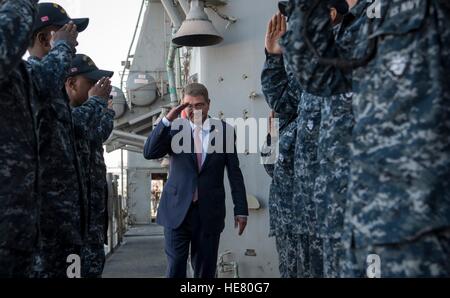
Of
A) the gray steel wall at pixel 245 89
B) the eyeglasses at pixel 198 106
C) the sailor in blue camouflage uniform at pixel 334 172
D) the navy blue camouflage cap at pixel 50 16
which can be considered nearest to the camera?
the sailor in blue camouflage uniform at pixel 334 172

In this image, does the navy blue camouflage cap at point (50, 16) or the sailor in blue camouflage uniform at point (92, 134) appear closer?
the navy blue camouflage cap at point (50, 16)

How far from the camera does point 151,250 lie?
378 inches

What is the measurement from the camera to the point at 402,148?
1598mm

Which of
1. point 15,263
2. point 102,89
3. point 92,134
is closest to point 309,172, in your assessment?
point 15,263

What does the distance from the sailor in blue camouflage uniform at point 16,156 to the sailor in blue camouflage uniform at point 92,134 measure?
1.30 meters

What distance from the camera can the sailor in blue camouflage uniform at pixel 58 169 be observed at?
2.69 metres

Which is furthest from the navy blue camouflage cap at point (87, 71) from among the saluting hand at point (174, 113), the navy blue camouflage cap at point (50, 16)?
the navy blue camouflage cap at point (50, 16)

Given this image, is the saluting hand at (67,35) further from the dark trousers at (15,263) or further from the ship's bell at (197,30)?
the ship's bell at (197,30)

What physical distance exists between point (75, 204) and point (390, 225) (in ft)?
5.72

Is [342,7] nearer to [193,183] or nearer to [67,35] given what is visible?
[67,35]

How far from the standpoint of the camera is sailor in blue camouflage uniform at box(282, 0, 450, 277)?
5.11ft
